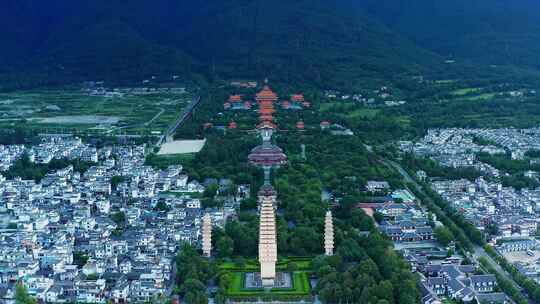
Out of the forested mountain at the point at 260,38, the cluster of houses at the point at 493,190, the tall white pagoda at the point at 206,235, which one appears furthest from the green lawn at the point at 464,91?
the tall white pagoda at the point at 206,235

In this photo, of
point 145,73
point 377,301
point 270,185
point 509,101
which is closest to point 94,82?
point 145,73

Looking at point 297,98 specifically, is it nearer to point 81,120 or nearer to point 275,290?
point 81,120

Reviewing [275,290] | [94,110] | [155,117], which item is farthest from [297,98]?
[275,290]

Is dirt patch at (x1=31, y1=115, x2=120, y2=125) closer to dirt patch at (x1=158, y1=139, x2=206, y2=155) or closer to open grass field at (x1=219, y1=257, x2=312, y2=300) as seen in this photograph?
dirt patch at (x1=158, y1=139, x2=206, y2=155)

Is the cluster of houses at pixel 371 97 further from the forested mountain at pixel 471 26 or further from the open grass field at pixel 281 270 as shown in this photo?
the open grass field at pixel 281 270

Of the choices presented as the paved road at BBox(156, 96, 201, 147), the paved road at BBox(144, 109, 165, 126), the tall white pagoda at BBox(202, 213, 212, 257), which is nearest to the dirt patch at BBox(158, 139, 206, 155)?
the paved road at BBox(156, 96, 201, 147)
